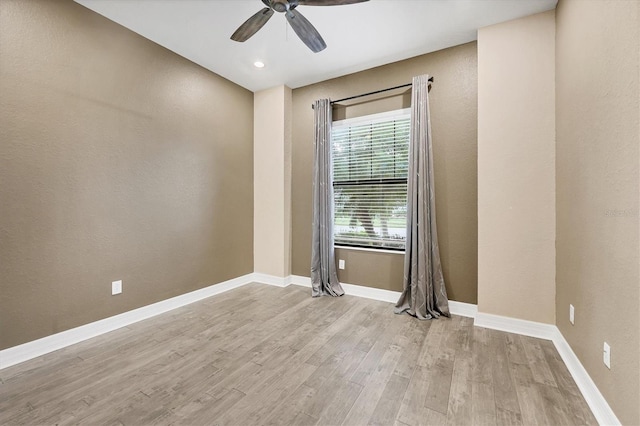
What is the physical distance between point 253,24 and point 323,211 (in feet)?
7.50

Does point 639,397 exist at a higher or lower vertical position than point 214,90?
lower

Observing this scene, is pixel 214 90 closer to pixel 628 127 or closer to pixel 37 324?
pixel 37 324

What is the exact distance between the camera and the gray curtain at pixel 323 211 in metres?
3.78

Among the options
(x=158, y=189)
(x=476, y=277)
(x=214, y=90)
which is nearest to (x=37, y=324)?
(x=158, y=189)

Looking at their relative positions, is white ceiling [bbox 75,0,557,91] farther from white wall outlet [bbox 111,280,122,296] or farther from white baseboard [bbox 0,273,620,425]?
white baseboard [bbox 0,273,620,425]

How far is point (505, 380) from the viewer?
6.23 ft

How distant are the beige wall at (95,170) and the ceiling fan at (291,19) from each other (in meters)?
1.38

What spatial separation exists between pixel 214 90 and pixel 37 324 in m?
3.13

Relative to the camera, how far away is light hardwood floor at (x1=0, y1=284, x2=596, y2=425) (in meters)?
1.59

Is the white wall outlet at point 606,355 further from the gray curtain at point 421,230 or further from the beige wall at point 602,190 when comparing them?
the gray curtain at point 421,230

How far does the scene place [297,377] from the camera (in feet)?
6.39

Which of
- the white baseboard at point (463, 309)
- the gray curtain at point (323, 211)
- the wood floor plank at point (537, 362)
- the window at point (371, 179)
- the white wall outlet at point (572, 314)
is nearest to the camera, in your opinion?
the wood floor plank at point (537, 362)

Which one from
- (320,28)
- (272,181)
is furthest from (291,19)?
(272,181)

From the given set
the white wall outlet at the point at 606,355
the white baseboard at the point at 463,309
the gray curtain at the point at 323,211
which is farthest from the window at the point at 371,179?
the white wall outlet at the point at 606,355
